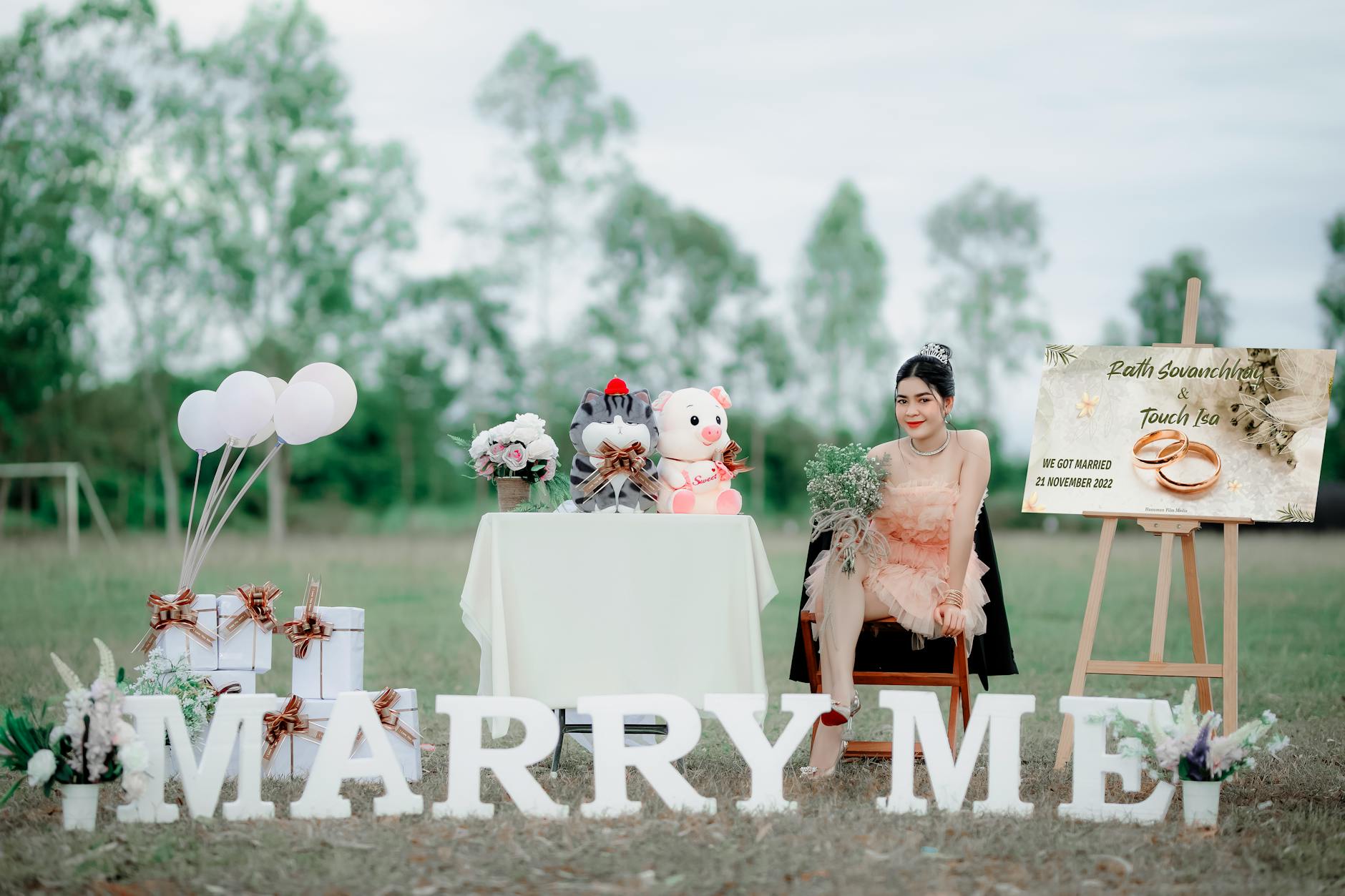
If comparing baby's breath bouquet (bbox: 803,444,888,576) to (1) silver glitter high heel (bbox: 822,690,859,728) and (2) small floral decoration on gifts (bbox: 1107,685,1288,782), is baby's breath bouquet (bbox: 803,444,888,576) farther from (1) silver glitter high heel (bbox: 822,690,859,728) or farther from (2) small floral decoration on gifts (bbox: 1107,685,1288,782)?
(2) small floral decoration on gifts (bbox: 1107,685,1288,782)

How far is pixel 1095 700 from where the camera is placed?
4000 millimetres

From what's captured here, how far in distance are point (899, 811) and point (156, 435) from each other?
68.9 feet

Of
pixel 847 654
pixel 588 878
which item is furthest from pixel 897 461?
pixel 588 878

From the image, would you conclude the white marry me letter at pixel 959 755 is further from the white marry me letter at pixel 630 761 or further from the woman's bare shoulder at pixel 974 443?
the woman's bare shoulder at pixel 974 443

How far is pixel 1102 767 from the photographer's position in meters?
4.00

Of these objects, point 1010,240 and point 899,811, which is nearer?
point 899,811

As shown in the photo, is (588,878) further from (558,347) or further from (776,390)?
(776,390)

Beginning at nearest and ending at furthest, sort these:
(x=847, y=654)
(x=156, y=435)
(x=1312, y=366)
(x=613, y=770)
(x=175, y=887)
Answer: (x=175, y=887) → (x=613, y=770) → (x=847, y=654) → (x=1312, y=366) → (x=156, y=435)

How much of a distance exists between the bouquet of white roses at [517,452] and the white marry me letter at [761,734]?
122cm

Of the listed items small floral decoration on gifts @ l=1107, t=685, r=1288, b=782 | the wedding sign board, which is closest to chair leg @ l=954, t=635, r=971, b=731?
the wedding sign board

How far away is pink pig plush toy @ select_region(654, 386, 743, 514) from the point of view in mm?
4660

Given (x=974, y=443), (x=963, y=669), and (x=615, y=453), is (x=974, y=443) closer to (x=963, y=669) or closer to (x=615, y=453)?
(x=963, y=669)

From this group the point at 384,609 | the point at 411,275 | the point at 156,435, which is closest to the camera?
the point at 384,609

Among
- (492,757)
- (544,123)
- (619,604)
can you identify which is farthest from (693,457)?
(544,123)
